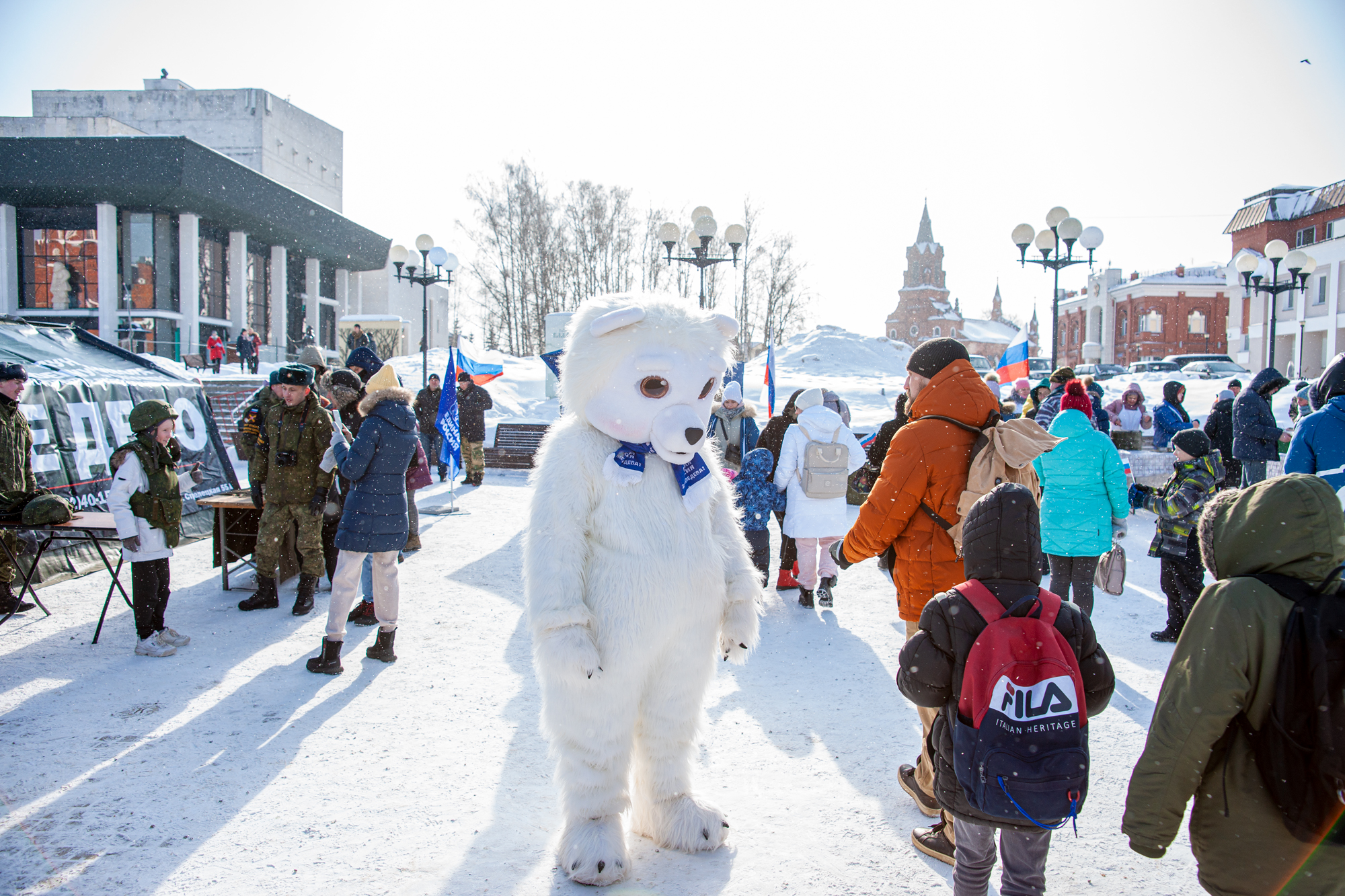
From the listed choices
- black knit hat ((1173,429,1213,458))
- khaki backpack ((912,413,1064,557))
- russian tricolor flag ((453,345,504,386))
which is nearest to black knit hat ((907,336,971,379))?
khaki backpack ((912,413,1064,557))

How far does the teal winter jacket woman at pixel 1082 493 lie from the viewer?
4.69 m

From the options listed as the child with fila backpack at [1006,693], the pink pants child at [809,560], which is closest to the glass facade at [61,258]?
the pink pants child at [809,560]

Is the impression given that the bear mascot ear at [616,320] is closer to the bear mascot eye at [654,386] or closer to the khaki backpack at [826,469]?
the bear mascot eye at [654,386]

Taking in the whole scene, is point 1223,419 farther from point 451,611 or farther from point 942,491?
point 451,611

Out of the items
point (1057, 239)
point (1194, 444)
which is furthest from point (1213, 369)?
point (1194, 444)

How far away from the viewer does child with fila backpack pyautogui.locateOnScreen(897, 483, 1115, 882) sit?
189 centimetres

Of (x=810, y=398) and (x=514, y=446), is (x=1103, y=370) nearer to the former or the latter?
(x=514, y=446)

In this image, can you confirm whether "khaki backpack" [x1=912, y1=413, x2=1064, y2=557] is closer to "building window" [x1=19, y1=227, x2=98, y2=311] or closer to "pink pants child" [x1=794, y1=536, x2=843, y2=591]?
"pink pants child" [x1=794, y1=536, x2=843, y2=591]

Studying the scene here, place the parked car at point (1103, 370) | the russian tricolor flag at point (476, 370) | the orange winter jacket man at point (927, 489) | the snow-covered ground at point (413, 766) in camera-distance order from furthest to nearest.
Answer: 1. the parked car at point (1103, 370)
2. the russian tricolor flag at point (476, 370)
3. the orange winter jacket man at point (927, 489)
4. the snow-covered ground at point (413, 766)

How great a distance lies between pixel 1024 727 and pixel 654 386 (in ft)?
5.33

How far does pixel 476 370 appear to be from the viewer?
12.8 meters

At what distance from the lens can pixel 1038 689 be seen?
1912 mm

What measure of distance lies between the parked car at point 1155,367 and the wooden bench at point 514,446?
27.0 metres

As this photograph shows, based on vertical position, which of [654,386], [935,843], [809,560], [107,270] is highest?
[107,270]
